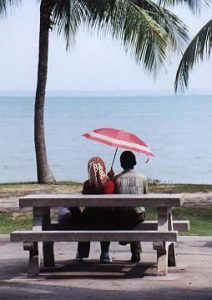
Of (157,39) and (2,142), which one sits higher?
(157,39)

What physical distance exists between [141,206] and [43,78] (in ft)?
47.9

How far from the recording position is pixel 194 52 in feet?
63.1

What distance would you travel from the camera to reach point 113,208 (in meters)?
9.33

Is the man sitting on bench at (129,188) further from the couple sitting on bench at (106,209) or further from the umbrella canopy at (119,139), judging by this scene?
the umbrella canopy at (119,139)

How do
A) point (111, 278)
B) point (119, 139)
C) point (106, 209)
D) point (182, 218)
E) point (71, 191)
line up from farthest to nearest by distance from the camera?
point (71, 191)
point (182, 218)
point (119, 139)
point (106, 209)
point (111, 278)

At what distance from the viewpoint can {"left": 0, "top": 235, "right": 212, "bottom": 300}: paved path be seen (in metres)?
8.10

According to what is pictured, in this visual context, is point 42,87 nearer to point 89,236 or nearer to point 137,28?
point 137,28

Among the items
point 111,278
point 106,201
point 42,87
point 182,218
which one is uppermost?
point 42,87

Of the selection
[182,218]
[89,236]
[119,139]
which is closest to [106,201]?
[89,236]

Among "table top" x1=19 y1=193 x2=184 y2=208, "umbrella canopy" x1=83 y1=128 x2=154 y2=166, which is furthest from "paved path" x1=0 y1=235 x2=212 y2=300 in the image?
"umbrella canopy" x1=83 y1=128 x2=154 y2=166

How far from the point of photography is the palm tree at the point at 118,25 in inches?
849

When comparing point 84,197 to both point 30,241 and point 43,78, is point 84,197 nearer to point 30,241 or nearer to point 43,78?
point 30,241

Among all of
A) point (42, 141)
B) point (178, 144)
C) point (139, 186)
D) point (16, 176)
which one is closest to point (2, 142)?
point (178, 144)

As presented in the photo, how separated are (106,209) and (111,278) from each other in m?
0.74
